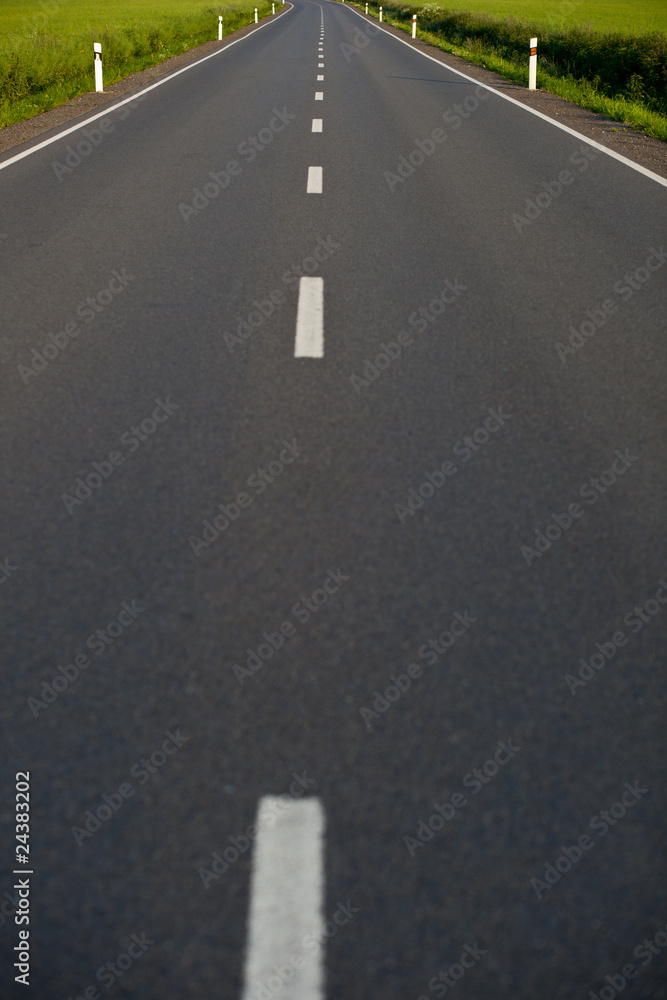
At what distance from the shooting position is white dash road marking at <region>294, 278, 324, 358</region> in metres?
5.93

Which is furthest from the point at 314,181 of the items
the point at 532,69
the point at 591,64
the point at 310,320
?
the point at 591,64

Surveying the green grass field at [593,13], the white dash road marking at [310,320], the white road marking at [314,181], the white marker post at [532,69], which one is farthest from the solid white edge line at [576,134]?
the green grass field at [593,13]

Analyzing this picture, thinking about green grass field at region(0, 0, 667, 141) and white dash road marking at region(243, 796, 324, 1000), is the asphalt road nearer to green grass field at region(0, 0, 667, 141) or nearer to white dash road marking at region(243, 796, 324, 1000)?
white dash road marking at region(243, 796, 324, 1000)

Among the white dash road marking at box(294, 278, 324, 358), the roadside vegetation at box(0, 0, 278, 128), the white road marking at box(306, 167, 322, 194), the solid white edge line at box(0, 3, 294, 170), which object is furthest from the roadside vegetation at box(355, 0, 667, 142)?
the roadside vegetation at box(0, 0, 278, 128)

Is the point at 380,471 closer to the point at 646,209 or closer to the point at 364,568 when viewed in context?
the point at 364,568

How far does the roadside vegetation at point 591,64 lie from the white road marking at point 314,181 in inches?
246

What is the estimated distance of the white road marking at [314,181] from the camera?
10648 millimetres

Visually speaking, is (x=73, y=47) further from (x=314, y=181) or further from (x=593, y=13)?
(x=593, y=13)

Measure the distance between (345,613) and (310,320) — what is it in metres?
3.58

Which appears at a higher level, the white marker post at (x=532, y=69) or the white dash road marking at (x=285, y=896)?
the white marker post at (x=532, y=69)

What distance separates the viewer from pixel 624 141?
46.8ft

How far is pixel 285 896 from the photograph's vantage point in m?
2.26

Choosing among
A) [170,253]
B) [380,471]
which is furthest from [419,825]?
[170,253]

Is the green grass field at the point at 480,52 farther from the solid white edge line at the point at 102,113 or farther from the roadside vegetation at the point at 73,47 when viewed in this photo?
the solid white edge line at the point at 102,113
